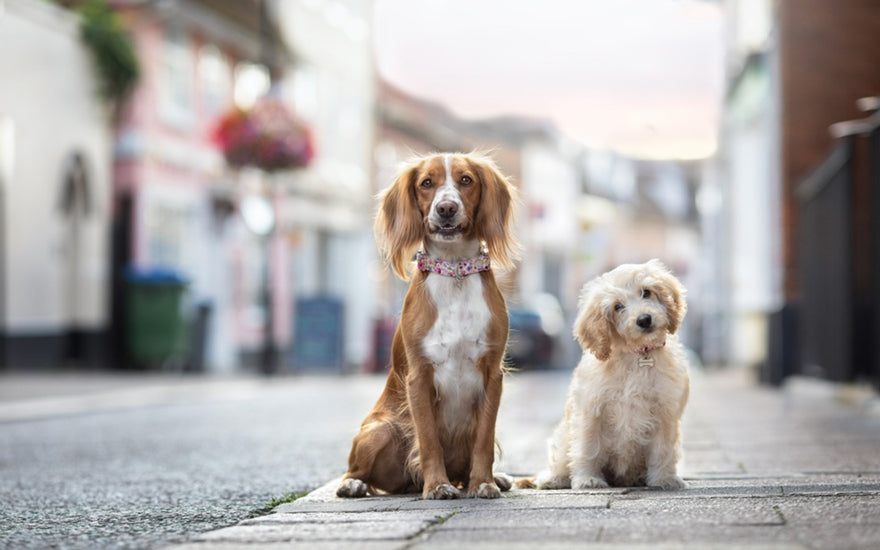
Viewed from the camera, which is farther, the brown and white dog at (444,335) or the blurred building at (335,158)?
the blurred building at (335,158)

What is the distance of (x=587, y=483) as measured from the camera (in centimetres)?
440

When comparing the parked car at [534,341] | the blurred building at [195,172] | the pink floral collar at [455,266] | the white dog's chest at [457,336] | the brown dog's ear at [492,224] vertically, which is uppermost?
the blurred building at [195,172]

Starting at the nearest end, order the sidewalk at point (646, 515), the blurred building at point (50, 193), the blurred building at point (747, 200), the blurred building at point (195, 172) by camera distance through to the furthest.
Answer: the sidewalk at point (646, 515) → the blurred building at point (747, 200) → the blurred building at point (50, 193) → the blurred building at point (195, 172)

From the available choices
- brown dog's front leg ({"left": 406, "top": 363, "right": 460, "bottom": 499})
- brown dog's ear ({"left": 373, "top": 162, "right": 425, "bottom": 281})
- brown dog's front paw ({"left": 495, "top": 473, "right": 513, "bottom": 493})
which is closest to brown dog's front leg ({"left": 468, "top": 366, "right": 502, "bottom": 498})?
brown dog's front leg ({"left": 406, "top": 363, "right": 460, "bottom": 499})

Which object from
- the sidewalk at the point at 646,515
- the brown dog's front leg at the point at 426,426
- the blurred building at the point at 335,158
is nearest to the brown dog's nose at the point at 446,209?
the brown dog's front leg at the point at 426,426

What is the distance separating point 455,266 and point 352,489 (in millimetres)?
896

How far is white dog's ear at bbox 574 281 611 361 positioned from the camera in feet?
14.2

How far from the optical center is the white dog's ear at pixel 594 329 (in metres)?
4.32

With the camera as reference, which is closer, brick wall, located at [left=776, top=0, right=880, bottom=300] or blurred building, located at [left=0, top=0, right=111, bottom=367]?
brick wall, located at [left=776, top=0, right=880, bottom=300]

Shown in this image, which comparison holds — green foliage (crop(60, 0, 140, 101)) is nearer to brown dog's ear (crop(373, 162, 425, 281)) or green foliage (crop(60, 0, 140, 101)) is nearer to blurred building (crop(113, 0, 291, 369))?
blurred building (crop(113, 0, 291, 369))

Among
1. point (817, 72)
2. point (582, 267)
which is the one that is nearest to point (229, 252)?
point (817, 72)

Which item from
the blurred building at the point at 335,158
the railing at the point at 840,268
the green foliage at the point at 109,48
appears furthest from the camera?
the blurred building at the point at 335,158

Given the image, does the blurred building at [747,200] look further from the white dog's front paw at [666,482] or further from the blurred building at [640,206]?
the blurred building at [640,206]

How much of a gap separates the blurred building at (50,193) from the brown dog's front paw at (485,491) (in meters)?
14.5
